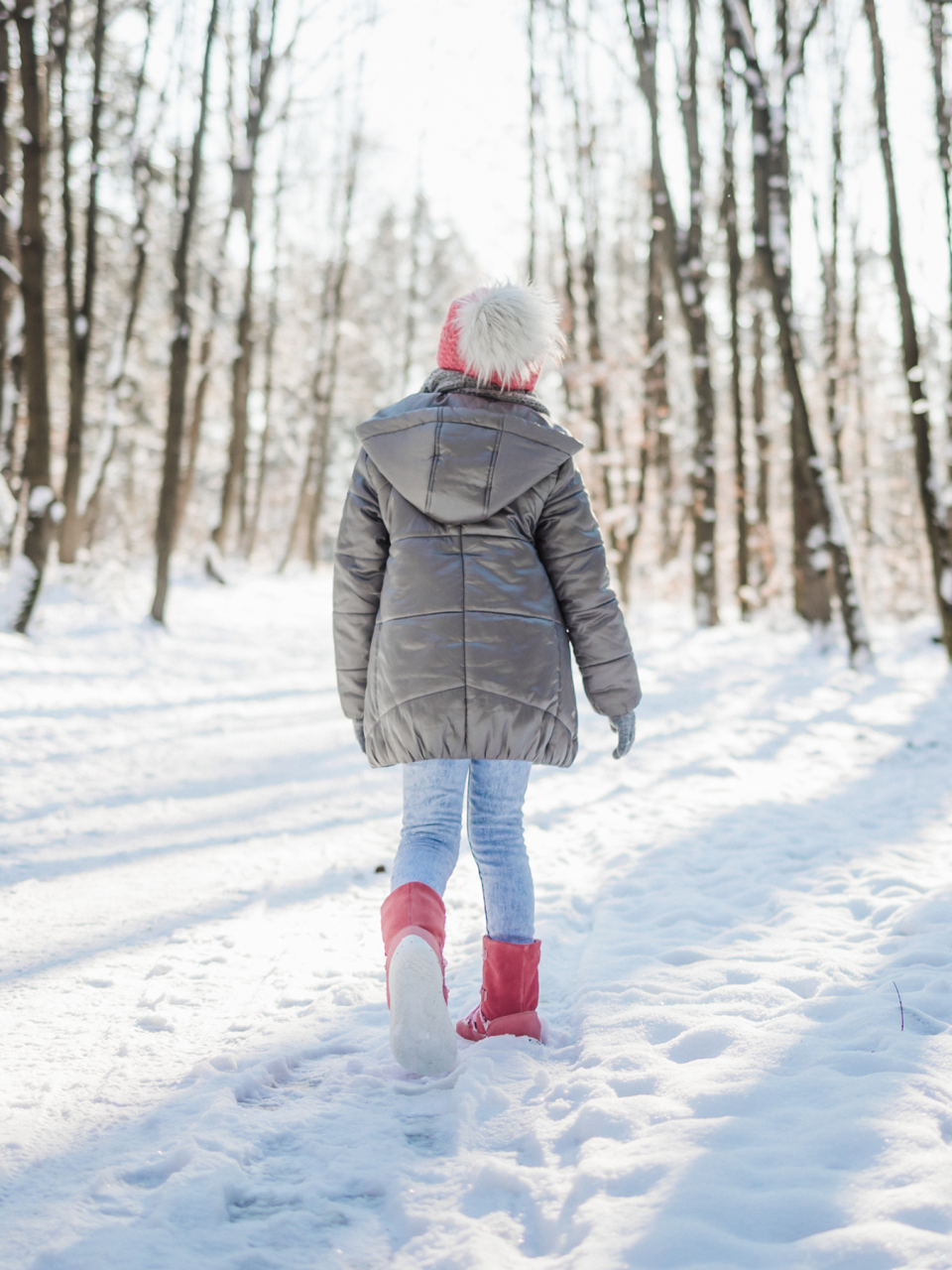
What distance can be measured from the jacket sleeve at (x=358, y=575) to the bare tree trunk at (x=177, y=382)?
9.63 metres

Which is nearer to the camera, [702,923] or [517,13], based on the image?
[702,923]

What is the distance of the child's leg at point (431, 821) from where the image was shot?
231cm

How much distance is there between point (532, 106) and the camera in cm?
1468

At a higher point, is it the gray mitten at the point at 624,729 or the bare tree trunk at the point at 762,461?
the bare tree trunk at the point at 762,461

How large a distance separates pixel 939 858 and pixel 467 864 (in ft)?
7.21

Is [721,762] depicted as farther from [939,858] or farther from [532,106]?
[532,106]

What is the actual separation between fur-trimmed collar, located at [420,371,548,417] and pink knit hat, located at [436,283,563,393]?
0.02 m

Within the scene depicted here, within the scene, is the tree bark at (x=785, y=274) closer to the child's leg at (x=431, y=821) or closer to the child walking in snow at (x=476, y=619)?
the child walking in snow at (x=476, y=619)

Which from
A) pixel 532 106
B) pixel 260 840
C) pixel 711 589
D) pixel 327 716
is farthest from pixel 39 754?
pixel 532 106

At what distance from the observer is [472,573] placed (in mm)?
2262

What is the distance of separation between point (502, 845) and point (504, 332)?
138cm

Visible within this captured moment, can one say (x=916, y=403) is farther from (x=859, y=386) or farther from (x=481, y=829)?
(x=859, y=386)

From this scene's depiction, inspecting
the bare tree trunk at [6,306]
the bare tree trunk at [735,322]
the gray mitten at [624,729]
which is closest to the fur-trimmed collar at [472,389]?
the gray mitten at [624,729]

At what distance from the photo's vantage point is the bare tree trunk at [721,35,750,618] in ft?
42.2
